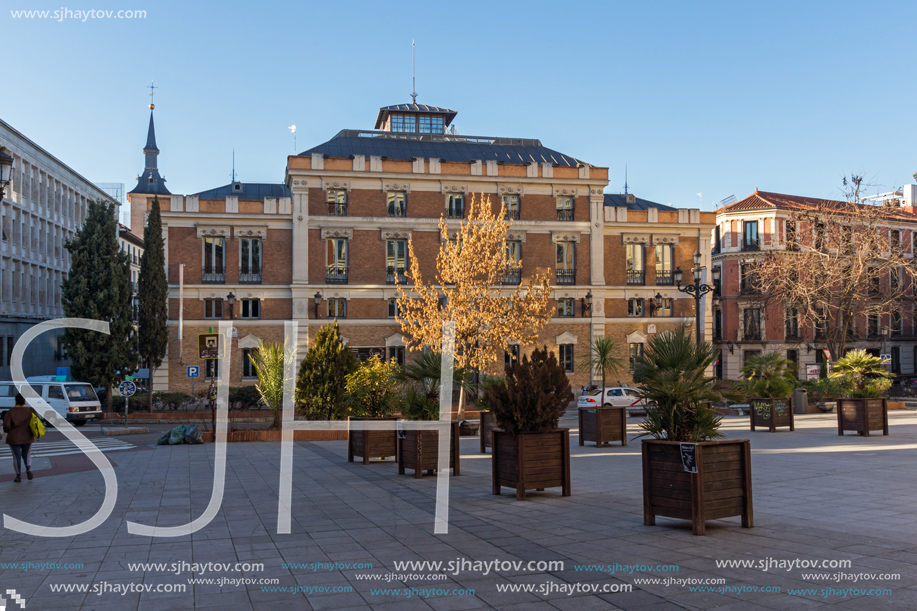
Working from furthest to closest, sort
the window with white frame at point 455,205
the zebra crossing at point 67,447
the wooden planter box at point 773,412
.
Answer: the window with white frame at point 455,205
the wooden planter box at point 773,412
the zebra crossing at point 67,447

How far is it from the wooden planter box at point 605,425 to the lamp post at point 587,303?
27391mm

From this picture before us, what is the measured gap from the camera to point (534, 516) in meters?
9.48

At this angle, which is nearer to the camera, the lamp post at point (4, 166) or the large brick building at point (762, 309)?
the lamp post at point (4, 166)

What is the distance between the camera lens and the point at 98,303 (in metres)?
35.8

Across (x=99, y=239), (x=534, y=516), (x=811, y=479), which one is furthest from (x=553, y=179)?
(x=534, y=516)

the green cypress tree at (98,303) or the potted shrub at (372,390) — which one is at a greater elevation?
the green cypress tree at (98,303)

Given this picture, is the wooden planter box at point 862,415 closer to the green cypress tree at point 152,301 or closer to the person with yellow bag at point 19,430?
the person with yellow bag at point 19,430

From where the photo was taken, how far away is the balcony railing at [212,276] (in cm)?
4297

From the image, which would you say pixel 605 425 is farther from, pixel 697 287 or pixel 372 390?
pixel 697 287

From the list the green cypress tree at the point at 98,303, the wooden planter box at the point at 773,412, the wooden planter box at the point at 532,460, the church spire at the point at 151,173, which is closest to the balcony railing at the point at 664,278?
the wooden planter box at the point at 773,412

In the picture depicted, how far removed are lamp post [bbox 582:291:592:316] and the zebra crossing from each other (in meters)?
30.0

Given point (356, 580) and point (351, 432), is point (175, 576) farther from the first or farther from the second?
point (351, 432)

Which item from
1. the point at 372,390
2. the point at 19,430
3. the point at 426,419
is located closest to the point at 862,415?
the point at 426,419

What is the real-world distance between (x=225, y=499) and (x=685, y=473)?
278 inches
